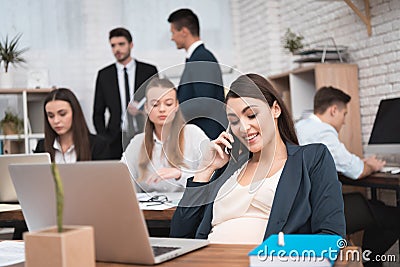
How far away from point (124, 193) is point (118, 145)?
12.6 feet

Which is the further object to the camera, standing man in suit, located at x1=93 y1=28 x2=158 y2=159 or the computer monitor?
standing man in suit, located at x1=93 y1=28 x2=158 y2=159

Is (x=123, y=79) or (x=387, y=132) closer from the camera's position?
(x=387, y=132)

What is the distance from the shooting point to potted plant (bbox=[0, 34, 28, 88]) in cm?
517

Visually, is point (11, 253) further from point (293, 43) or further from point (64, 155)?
point (293, 43)

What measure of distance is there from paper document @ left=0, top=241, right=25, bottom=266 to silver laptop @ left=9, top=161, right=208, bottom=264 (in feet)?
0.41

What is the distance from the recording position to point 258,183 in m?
A: 1.89

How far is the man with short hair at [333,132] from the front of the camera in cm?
372

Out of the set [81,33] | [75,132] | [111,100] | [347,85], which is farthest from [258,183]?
[81,33]

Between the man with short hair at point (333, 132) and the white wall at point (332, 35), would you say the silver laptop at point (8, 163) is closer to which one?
the man with short hair at point (333, 132)

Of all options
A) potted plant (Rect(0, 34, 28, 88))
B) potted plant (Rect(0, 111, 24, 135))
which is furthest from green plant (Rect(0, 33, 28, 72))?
potted plant (Rect(0, 111, 24, 135))

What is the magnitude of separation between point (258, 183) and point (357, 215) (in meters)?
2.10

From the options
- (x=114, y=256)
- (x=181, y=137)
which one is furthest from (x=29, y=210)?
(x=181, y=137)

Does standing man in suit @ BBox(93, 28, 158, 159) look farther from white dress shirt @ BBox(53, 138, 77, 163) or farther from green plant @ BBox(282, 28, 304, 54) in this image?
white dress shirt @ BBox(53, 138, 77, 163)

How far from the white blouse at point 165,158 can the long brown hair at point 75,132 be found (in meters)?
1.57
